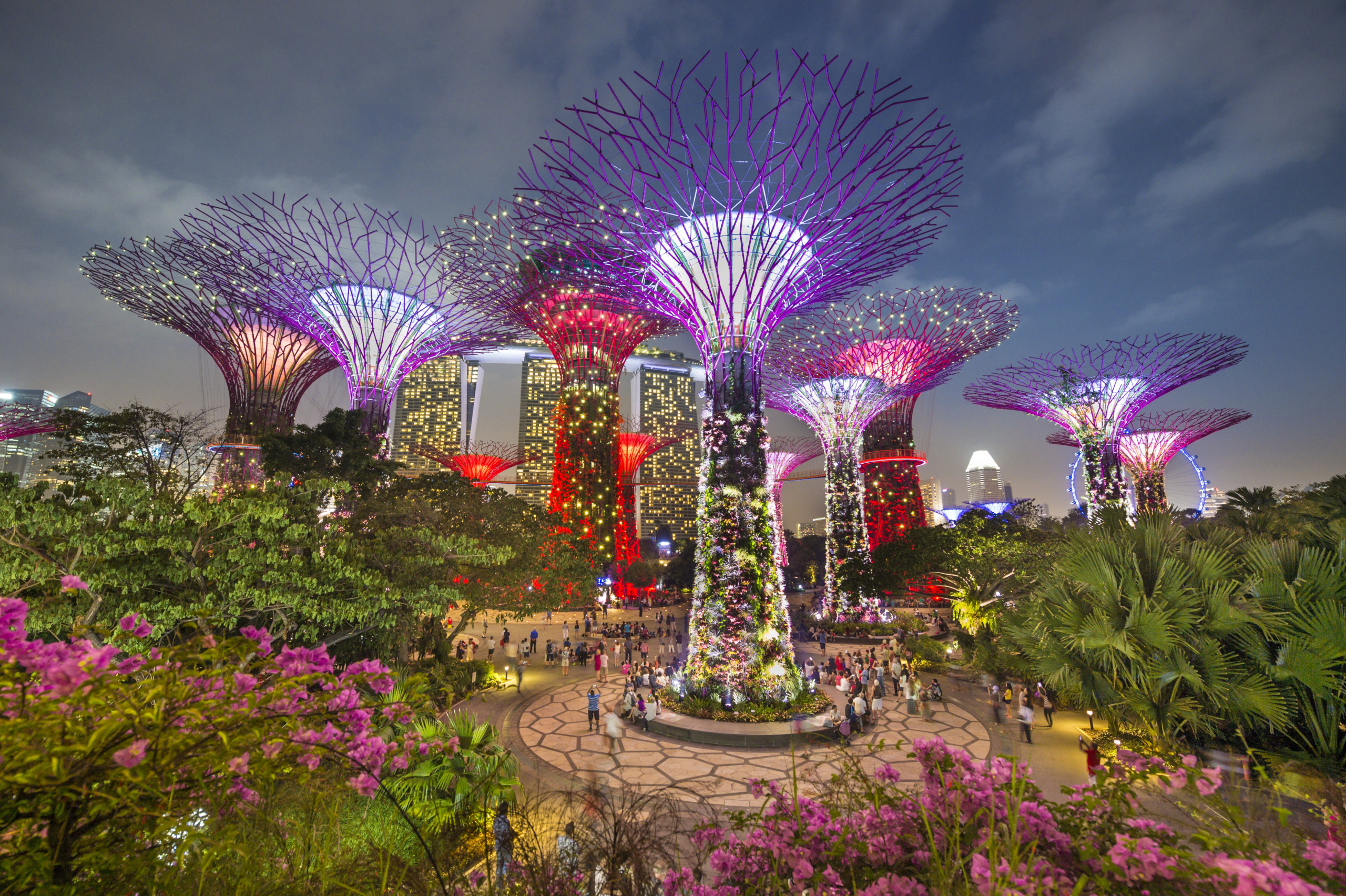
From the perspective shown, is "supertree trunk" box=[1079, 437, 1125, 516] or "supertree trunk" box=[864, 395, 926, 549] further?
"supertree trunk" box=[864, 395, 926, 549]

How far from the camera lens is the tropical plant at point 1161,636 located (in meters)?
6.06

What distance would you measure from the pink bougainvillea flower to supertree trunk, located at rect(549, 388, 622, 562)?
29125 mm

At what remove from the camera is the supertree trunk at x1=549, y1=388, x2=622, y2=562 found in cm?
3116

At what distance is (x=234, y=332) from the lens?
23344 millimetres

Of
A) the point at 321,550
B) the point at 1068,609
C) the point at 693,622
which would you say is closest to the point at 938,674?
the point at 693,622

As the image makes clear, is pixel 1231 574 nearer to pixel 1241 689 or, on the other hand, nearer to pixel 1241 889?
pixel 1241 689

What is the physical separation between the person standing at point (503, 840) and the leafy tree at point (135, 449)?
9606 millimetres

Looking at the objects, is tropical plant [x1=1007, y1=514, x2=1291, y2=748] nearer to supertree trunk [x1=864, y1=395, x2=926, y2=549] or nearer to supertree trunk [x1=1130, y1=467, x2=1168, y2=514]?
supertree trunk [x1=864, y1=395, x2=926, y2=549]

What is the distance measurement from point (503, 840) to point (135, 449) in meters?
14.2

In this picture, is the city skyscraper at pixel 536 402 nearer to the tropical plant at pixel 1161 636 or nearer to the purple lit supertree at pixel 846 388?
the purple lit supertree at pixel 846 388

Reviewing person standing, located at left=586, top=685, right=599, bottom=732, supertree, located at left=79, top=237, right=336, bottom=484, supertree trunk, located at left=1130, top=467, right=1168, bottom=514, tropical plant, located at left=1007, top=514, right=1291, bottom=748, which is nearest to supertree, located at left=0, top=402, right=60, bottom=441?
supertree, located at left=79, top=237, right=336, bottom=484

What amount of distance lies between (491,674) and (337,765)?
16009 millimetres

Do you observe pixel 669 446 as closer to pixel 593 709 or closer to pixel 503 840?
pixel 593 709

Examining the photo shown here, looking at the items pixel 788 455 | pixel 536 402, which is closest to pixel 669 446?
pixel 536 402
